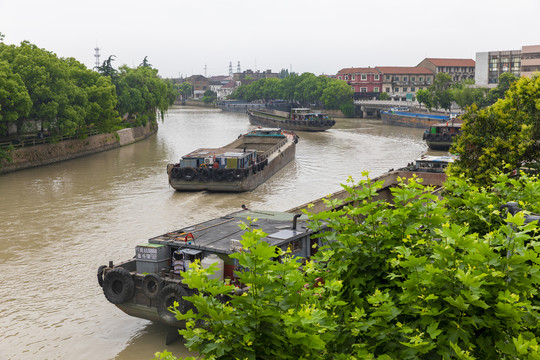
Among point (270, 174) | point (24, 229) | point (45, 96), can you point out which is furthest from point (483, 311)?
point (45, 96)

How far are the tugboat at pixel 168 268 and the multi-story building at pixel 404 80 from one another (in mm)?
115444

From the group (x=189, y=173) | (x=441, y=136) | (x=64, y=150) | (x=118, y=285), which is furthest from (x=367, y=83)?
(x=118, y=285)

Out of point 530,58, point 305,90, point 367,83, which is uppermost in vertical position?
point 530,58

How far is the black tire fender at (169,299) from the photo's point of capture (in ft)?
49.8

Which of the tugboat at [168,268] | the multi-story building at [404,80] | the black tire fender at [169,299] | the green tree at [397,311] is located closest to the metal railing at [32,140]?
the tugboat at [168,268]

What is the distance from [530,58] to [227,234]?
9466cm

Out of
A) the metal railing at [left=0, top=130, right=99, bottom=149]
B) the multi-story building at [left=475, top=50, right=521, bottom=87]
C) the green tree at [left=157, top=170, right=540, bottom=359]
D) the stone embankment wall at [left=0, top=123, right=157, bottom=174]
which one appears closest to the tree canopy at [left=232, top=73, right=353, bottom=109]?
the multi-story building at [left=475, top=50, right=521, bottom=87]

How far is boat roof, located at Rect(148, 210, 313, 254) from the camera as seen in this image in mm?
16203

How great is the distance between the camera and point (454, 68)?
5118 inches

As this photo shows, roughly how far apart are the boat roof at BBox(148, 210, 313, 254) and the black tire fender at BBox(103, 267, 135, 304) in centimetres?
124

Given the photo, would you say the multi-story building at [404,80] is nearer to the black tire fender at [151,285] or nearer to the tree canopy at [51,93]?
the tree canopy at [51,93]

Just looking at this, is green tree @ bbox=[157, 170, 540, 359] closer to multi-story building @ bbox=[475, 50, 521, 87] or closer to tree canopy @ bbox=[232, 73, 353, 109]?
multi-story building @ bbox=[475, 50, 521, 87]

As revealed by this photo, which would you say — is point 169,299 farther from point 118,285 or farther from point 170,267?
point 118,285

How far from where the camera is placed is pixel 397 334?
22.7 feet
